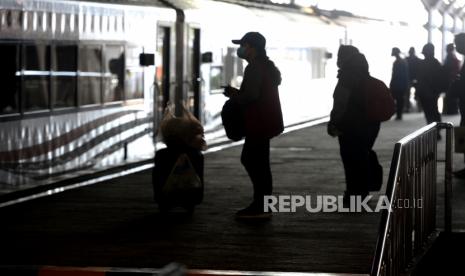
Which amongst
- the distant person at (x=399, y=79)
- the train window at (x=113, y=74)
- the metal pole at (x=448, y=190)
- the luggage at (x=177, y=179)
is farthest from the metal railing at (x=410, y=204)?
the distant person at (x=399, y=79)

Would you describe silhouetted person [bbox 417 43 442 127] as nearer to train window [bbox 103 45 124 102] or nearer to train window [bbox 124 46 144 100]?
train window [bbox 124 46 144 100]

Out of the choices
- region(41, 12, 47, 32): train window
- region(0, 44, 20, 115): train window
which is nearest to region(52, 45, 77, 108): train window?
region(41, 12, 47, 32): train window

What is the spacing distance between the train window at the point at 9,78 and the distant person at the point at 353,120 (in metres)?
3.44

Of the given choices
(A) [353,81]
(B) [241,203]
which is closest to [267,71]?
(A) [353,81]

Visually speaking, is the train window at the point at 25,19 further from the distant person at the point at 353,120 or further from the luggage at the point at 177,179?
the distant person at the point at 353,120

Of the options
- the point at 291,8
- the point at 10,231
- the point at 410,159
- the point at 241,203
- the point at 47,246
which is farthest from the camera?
the point at 291,8

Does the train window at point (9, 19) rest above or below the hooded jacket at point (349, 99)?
above

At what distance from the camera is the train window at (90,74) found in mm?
14625

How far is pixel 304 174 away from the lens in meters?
14.6

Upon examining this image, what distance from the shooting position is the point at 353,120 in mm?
10977

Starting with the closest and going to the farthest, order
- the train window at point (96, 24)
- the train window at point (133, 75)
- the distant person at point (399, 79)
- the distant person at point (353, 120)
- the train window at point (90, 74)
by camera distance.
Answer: the distant person at point (353, 120), the train window at point (90, 74), the train window at point (96, 24), the train window at point (133, 75), the distant person at point (399, 79)

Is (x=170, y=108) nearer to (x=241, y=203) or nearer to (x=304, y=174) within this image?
(x=241, y=203)

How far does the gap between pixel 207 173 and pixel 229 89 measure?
459cm

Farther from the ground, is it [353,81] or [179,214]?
[353,81]
